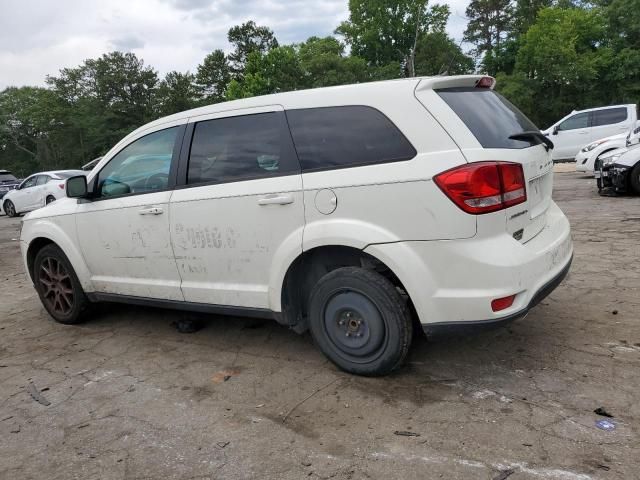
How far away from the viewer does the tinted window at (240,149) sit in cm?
343

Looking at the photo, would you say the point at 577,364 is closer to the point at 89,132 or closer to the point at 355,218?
the point at 355,218

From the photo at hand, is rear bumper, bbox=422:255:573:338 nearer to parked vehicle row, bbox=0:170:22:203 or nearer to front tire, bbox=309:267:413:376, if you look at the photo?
front tire, bbox=309:267:413:376

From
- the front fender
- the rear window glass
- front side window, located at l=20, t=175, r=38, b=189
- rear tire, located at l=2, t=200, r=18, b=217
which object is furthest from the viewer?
rear tire, located at l=2, t=200, r=18, b=217

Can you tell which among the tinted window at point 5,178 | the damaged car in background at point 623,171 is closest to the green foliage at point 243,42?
the tinted window at point 5,178

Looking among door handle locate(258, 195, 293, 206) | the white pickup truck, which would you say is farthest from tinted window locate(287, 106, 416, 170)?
the white pickup truck

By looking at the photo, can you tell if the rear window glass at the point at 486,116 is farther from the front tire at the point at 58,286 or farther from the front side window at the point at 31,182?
the front side window at the point at 31,182

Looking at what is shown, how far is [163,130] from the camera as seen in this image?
409 cm

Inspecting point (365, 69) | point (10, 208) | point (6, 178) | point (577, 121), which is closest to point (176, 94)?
point (365, 69)

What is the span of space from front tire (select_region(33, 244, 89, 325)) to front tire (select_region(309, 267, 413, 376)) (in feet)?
8.34

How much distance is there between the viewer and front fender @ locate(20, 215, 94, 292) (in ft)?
15.1

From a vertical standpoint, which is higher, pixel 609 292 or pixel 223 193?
pixel 223 193

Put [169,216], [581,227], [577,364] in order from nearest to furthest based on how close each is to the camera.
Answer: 1. [577,364]
2. [169,216]
3. [581,227]

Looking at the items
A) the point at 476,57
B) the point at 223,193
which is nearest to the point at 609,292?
the point at 223,193

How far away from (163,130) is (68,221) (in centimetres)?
133
